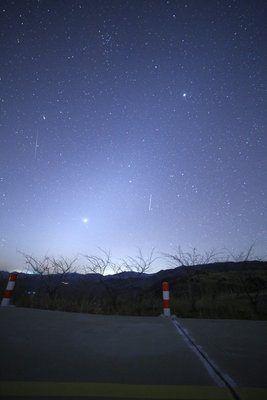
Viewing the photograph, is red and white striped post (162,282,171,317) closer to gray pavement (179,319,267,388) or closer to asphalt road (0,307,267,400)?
gray pavement (179,319,267,388)

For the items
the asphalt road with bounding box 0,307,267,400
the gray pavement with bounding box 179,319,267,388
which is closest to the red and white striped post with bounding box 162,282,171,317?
the gray pavement with bounding box 179,319,267,388

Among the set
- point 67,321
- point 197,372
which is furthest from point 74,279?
point 197,372

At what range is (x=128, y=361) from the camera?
2637mm

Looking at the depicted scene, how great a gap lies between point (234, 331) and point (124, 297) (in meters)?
6.61

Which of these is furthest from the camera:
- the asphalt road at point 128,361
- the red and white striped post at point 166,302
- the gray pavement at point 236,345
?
the red and white striped post at point 166,302

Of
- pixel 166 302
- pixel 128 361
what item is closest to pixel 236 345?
pixel 128 361

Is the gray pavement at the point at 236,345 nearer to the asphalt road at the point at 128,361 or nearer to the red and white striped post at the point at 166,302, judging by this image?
the asphalt road at the point at 128,361

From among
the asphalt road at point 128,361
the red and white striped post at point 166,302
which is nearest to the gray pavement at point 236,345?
the asphalt road at point 128,361

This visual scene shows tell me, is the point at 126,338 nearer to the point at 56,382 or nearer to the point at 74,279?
the point at 56,382

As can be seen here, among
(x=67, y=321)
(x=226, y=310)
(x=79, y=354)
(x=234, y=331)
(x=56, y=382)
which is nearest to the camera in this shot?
(x=56, y=382)

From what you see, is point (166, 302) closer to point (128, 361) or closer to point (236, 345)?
point (236, 345)

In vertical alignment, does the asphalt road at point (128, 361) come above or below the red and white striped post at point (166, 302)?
below

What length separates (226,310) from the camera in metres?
7.65

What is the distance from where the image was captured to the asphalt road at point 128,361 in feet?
6.52
